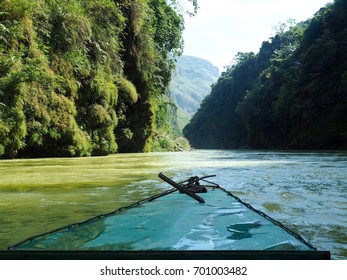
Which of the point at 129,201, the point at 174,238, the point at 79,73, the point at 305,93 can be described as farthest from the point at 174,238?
the point at 305,93

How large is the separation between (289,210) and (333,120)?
33.9m

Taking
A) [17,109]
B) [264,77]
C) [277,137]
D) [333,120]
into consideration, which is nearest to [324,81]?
[333,120]

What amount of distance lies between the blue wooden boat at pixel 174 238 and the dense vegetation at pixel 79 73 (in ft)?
28.7

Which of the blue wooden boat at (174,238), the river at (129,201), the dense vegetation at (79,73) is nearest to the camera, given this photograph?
the blue wooden boat at (174,238)

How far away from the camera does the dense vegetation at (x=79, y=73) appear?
11719mm

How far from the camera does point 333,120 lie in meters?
35.2

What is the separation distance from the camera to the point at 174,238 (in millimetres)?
2619

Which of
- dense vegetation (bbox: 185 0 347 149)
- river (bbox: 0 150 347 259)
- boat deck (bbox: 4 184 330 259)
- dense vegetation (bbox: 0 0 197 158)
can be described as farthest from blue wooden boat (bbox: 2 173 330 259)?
dense vegetation (bbox: 185 0 347 149)

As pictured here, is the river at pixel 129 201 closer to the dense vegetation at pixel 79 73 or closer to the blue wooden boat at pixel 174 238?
the blue wooden boat at pixel 174 238

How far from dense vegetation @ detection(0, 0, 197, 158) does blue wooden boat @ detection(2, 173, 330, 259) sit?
28.7ft

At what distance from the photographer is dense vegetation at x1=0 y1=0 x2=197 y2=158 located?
A: 11719 mm

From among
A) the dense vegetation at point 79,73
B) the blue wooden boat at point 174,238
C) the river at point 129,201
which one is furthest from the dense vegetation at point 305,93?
the blue wooden boat at point 174,238

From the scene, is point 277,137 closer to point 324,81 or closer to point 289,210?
point 324,81

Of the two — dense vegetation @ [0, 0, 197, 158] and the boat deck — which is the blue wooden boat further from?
dense vegetation @ [0, 0, 197, 158]
